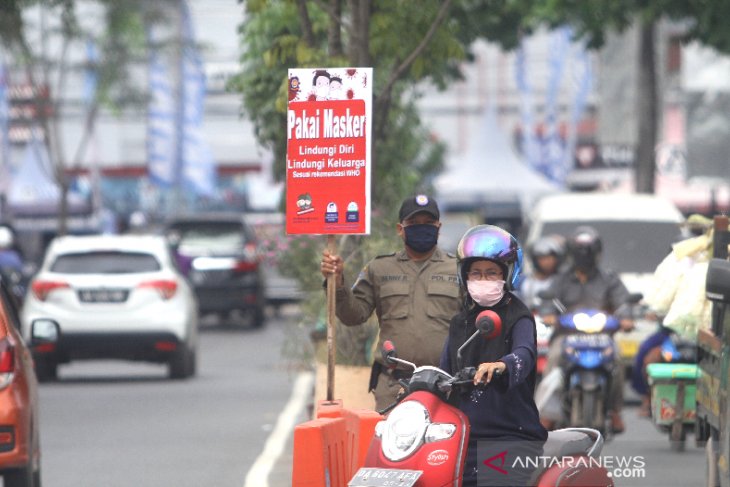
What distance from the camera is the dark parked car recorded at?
3216 centimetres

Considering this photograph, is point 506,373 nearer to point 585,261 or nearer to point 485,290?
point 485,290

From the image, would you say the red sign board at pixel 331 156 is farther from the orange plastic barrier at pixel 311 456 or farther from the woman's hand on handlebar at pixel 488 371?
the woman's hand on handlebar at pixel 488 371

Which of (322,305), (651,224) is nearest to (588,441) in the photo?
(322,305)

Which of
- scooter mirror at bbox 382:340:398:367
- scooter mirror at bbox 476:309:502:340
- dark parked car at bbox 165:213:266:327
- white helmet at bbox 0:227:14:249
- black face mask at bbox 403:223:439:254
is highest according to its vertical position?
black face mask at bbox 403:223:439:254

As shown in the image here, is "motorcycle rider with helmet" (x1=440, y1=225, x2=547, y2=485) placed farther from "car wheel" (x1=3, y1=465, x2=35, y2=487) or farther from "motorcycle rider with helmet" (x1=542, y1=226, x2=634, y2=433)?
"motorcycle rider with helmet" (x1=542, y1=226, x2=634, y2=433)

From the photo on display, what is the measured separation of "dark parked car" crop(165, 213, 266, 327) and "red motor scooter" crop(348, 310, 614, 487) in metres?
24.7

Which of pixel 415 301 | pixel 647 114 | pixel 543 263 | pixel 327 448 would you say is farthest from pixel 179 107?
pixel 327 448

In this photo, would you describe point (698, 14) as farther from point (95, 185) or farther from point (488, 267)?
point (95, 185)

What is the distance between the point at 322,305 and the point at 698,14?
1145 cm

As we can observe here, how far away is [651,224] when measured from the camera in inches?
833

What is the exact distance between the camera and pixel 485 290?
7.46 m

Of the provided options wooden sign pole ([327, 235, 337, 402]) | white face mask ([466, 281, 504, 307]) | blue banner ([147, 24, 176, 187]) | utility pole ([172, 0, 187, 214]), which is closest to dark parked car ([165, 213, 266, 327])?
blue banner ([147, 24, 176, 187])

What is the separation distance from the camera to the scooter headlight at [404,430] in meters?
7.05

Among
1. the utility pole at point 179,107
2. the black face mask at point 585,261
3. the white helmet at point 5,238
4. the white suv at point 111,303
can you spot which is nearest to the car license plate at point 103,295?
the white suv at point 111,303
